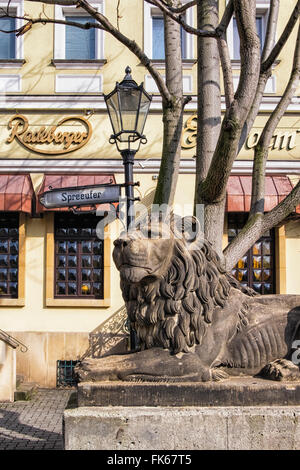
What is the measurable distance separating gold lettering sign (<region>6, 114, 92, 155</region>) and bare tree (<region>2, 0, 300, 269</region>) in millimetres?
4840

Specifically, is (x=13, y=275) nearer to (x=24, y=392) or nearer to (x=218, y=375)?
(x=24, y=392)

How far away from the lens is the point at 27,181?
9.75m

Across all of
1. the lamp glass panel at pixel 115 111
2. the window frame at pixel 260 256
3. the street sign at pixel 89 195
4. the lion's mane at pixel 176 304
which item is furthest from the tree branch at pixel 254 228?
the window frame at pixel 260 256

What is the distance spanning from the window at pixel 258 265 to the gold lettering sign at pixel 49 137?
3365mm

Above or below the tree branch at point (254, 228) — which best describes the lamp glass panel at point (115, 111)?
above

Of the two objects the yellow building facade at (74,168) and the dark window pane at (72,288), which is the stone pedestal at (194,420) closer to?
the yellow building facade at (74,168)

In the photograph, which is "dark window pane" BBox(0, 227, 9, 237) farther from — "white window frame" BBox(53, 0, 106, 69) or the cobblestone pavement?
"white window frame" BBox(53, 0, 106, 69)

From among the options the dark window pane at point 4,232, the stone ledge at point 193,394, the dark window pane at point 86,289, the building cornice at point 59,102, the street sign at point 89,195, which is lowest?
the stone ledge at point 193,394

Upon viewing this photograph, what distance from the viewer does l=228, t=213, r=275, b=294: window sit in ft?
33.7

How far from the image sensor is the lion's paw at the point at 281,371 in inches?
121

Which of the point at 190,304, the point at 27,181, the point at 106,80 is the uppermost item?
the point at 106,80

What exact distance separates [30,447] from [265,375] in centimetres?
391
